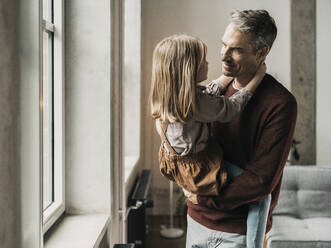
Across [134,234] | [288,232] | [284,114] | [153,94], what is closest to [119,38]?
[153,94]

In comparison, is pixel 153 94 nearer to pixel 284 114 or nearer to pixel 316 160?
pixel 284 114

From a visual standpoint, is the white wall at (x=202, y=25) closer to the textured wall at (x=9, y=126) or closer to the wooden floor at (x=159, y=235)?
the wooden floor at (x=159, y=235)

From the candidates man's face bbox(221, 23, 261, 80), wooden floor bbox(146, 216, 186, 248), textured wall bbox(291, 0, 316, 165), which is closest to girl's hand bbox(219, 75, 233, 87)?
man's face bbox(221, 23, 261, 80)

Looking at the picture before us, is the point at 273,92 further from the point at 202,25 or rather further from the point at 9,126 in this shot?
the point at 202,25

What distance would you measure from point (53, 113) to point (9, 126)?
1.12 m

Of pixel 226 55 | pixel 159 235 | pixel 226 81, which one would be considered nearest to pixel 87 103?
pixel 226 81

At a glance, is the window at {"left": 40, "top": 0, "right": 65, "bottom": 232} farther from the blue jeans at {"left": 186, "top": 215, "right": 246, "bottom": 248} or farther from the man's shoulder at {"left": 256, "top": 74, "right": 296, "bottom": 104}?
the man's shoulder at {"left": 256, "top": 74, "right": 296, "bottom": 104}

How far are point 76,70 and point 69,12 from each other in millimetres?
323

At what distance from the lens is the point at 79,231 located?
174 cm

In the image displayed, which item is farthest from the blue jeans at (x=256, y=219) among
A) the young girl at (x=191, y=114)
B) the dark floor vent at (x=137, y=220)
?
the dark floor vent at (x=137, y=220)

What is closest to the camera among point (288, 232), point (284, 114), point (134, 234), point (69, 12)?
point (284, 114)

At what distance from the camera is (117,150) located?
6.90 feet

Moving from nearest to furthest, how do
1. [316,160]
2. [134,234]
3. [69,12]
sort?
[69,12] < [134,234] < [316,160]

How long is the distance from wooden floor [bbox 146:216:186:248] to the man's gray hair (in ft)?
9.92
